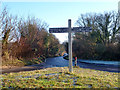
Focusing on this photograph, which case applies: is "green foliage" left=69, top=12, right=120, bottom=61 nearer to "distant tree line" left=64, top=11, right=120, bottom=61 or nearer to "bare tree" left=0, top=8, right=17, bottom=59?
"distant tree line" left=64, top=11, right=120, bottom=61

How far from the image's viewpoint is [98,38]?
33.6 meters

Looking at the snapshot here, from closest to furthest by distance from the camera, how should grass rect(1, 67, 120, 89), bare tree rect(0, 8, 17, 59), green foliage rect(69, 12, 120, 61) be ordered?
grass rect(1, 67, 120, 89), bare tree rect(0, 8, 17, 59), green foliage rect(69, 12, 120, 61)

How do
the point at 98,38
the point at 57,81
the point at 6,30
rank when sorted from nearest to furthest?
the point at 57,81
the point at 6,30
the point at 98,38

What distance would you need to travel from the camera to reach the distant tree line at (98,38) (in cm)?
2960

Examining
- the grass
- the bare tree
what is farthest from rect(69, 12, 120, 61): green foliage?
the grass

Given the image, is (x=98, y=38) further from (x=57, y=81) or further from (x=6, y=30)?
(x=57, y=81)

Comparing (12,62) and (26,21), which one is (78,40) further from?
(12,62)

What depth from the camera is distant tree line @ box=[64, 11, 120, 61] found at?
29.6 m

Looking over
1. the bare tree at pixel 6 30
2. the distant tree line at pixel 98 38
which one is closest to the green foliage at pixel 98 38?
the distant tree line at pixel 98 38

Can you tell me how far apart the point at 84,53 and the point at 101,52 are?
4.12 meters

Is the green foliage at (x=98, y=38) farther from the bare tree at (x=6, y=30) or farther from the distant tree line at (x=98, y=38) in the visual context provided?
the bare tree at (x=6, y=30)

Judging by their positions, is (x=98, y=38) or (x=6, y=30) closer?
(x=6, y=30)

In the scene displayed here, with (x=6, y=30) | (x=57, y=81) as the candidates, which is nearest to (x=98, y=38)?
(x=6, y=30)

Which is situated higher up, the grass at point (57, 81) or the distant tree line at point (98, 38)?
the distant tree line at point (98, 38)
